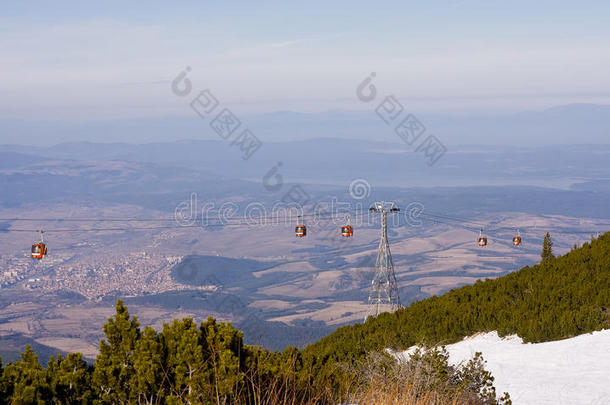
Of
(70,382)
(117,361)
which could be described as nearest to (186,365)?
(117,361)

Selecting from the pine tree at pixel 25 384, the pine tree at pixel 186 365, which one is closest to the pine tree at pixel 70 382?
the pine tree at pixel 25 384

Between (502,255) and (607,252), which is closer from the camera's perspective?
(607,252)

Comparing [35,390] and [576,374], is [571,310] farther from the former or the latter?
[35,390]

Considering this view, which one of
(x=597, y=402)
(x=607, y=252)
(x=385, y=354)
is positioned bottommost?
(x=597, y=402)

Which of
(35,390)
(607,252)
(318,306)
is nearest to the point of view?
(35,390)

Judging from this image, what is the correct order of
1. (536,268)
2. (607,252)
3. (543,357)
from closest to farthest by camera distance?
(543,357) < (607,252) < (536,268)

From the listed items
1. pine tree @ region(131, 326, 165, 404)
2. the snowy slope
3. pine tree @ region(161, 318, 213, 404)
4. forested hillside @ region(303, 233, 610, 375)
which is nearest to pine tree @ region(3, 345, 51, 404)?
pine tree @ region(131, 326, 165, 404)

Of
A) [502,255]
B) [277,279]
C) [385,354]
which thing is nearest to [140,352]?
[385,354]

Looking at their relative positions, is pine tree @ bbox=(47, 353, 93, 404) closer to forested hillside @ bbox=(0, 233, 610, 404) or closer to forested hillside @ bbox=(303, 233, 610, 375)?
forested hillside @ bbox=(0, 233, 610, 404)

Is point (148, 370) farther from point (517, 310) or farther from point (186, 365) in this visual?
point (517, 310)
